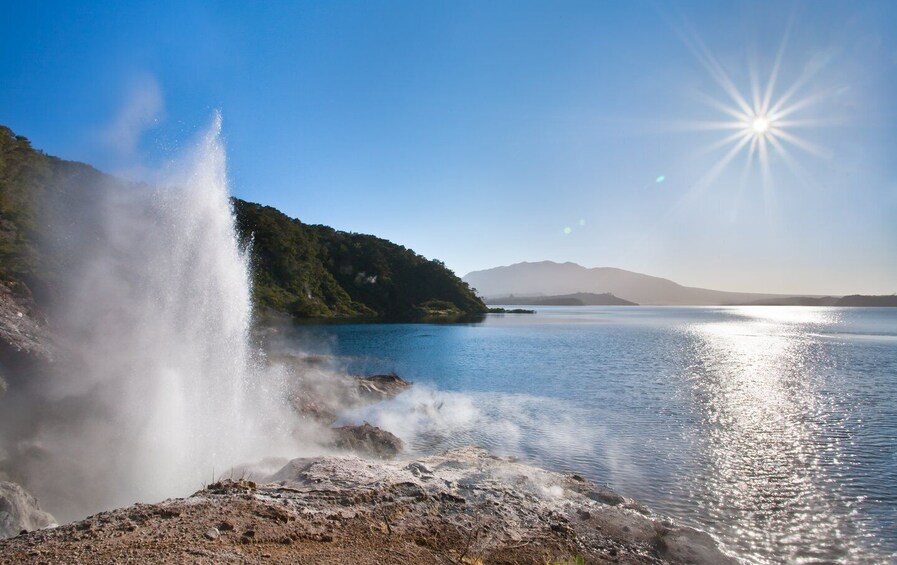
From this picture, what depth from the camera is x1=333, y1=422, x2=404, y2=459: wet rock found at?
1795cm

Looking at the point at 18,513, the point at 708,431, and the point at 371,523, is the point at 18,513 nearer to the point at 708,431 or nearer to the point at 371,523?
the point at 371,523

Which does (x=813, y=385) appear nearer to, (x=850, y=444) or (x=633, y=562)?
(x=850, y=444)

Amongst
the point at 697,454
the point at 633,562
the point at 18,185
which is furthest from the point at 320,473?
the point at 18,185

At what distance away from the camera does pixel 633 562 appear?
33.0 ft

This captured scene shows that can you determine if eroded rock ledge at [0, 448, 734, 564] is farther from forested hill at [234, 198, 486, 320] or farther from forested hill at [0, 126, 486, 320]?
forested hill at [234, 198, 486, 320]

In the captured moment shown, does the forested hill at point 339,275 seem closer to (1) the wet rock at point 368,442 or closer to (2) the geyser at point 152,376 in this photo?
(2) the geyser at point 152,376

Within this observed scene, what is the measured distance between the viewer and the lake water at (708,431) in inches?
508

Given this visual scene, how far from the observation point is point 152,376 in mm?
17547

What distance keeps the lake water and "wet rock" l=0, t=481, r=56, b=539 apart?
1241 cm

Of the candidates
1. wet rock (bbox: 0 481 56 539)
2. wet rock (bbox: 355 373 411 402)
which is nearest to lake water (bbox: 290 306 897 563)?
wet rock (bbox: 355 373 411 402)

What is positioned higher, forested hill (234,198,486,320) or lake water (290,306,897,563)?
forested hill (234,198,486,320)

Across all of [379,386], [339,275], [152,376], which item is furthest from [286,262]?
[152,376]

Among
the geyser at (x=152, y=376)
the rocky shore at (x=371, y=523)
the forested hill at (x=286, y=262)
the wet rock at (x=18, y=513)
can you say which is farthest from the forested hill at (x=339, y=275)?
the rocky shore at (x=371, y=523)

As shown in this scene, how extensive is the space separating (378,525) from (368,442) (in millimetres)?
9025
